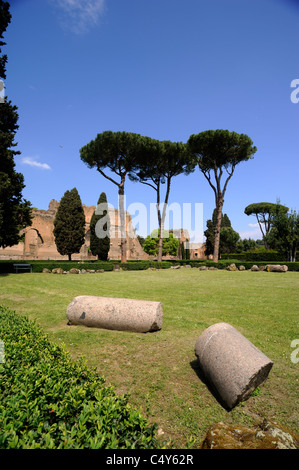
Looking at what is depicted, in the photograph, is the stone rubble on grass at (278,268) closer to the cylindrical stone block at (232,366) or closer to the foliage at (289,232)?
the foliage at (289,232)

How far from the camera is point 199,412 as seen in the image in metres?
3.09

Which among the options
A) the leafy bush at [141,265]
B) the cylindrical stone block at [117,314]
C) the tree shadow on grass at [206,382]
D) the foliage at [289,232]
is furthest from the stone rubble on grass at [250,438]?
the foliage at [289,232]

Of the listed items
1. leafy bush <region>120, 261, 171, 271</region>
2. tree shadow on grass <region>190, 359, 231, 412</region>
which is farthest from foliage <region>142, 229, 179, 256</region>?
tree shadow on grass <region>190, 359, 231, 412</region>

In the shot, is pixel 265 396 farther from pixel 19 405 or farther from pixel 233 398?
pixel 19 405

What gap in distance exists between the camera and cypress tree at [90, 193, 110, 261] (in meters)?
36.3

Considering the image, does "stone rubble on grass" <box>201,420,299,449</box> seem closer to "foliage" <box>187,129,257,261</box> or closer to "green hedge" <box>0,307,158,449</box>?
"green hedge" <box>0,307,158,449</box>

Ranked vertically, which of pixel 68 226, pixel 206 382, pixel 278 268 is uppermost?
pixel 68 226

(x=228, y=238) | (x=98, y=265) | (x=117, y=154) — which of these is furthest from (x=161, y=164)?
(x=228, y=238)

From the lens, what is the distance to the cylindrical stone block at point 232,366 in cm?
313

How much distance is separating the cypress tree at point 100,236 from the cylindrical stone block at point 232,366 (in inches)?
1319

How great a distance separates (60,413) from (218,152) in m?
30.2

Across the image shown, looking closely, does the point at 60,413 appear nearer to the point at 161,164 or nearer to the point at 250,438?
the point at 250,438

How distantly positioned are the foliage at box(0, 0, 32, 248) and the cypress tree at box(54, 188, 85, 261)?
12.3 metres

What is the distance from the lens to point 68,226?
30.9 m
